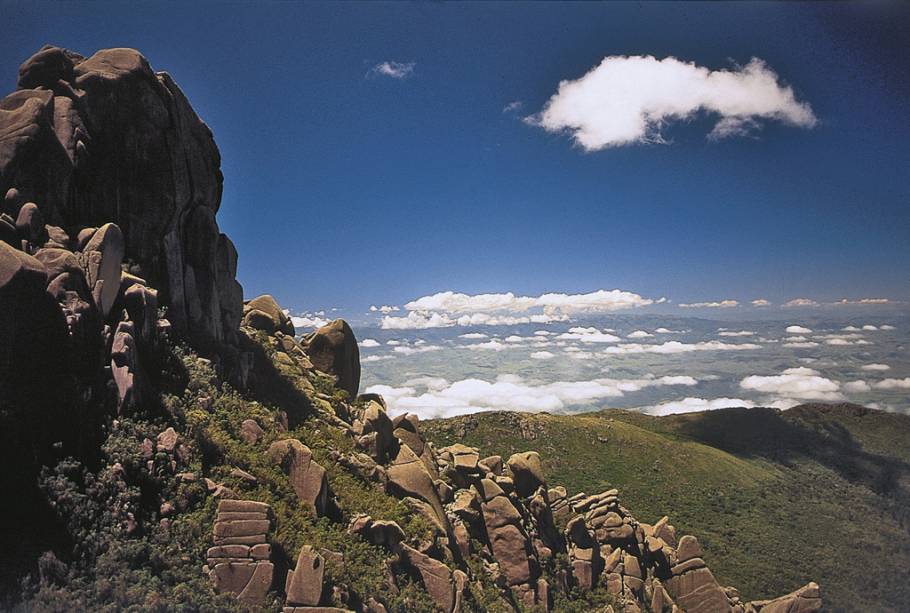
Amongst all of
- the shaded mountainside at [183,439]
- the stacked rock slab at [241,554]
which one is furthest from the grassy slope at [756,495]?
the stacked rock slab at [241,554]

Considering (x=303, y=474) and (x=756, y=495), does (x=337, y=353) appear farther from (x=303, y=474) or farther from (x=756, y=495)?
(x=756, y=495)

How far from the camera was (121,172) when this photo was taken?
23.4 m

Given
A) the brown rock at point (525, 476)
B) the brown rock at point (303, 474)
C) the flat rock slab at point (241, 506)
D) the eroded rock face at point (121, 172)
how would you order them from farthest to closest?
the brown rock at point (525, 476) → the brown rock at point (303, 474) → the eroded rock face at point (121, 172) → the flat rock slab at point (241, 506)

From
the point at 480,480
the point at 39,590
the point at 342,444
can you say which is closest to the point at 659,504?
the point at 480,480

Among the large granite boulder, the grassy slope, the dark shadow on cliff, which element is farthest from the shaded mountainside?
the dark shadow on cliff

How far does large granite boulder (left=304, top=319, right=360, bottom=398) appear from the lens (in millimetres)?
40031

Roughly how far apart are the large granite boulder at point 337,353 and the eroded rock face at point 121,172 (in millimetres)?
11527

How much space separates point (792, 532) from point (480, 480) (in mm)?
108055

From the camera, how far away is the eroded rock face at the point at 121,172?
19.2 meters

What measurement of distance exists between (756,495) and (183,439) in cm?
15019

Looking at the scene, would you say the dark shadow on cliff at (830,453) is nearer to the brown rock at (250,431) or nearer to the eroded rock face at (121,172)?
the brown rock at (250,431)

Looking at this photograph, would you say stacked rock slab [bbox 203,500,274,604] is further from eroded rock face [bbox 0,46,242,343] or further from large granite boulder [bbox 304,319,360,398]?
large granite boulder [bbox 304,319,360,398]

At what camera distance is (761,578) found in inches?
3068

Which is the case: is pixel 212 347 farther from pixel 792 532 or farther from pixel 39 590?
pixel 792 532
